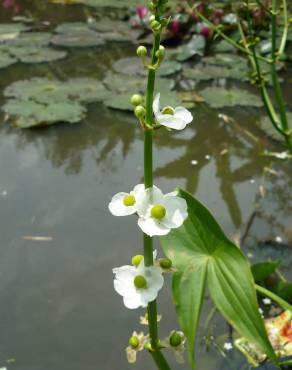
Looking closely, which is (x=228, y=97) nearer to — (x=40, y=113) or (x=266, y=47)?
(x=266, y=47)

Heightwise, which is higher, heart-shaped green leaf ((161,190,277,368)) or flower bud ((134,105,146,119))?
flower bud ((134,105,146,119))

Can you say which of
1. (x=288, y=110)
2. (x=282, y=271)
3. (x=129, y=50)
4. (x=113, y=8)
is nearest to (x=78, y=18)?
(x=113, y=8)

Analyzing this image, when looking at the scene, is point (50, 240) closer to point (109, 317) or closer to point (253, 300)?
point (109, 317)

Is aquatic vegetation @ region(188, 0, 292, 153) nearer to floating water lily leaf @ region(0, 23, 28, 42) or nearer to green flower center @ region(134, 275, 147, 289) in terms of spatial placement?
green flower center @ region(134, 275, 147, 289)

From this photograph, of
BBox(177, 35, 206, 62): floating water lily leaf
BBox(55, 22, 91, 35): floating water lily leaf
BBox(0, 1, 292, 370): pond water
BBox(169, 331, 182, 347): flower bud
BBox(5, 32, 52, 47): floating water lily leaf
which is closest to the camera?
BBox(169, 331, 182, 347): flower bud

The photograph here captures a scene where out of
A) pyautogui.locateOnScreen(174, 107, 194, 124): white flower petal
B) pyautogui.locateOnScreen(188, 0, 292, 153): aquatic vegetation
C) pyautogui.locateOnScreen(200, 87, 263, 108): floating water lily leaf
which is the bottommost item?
pyautogui.locateOnScreen(200, 87, 263, 108): floating water lily leaf

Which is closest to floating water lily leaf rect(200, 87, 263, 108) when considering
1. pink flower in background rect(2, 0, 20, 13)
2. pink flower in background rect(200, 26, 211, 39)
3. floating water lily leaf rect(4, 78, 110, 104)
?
floating water lily leaf rect(4, 78, 110, 104)

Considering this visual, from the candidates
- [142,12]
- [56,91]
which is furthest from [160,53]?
[142,12]
